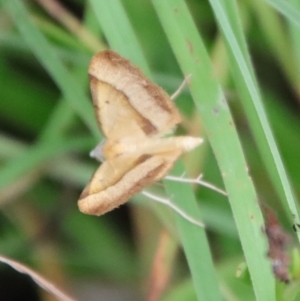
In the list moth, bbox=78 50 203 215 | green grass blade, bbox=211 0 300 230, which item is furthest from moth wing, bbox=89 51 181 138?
green grass blade, bbox=211 0 300 230

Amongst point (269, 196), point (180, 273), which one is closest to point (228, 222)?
point (269, 196)

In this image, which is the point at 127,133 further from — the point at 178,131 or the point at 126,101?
the point at 178,131

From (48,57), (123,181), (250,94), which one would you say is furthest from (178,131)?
(250,94)

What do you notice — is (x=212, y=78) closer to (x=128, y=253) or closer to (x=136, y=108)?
(x=136, y=108)

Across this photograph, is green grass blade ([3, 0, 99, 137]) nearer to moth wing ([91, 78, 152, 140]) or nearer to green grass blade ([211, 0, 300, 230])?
moth wing ([91, 78, 152, 140])

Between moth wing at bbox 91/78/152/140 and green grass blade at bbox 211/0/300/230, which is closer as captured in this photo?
green grass blade at bbox 211/0/300/230

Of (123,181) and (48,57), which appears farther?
(48,57)

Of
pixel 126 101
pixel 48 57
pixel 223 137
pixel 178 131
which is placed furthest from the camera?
pixel 178 131

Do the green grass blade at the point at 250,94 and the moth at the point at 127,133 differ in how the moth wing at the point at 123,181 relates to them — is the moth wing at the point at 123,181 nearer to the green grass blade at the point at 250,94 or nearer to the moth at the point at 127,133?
the moth at the point at 127,133
